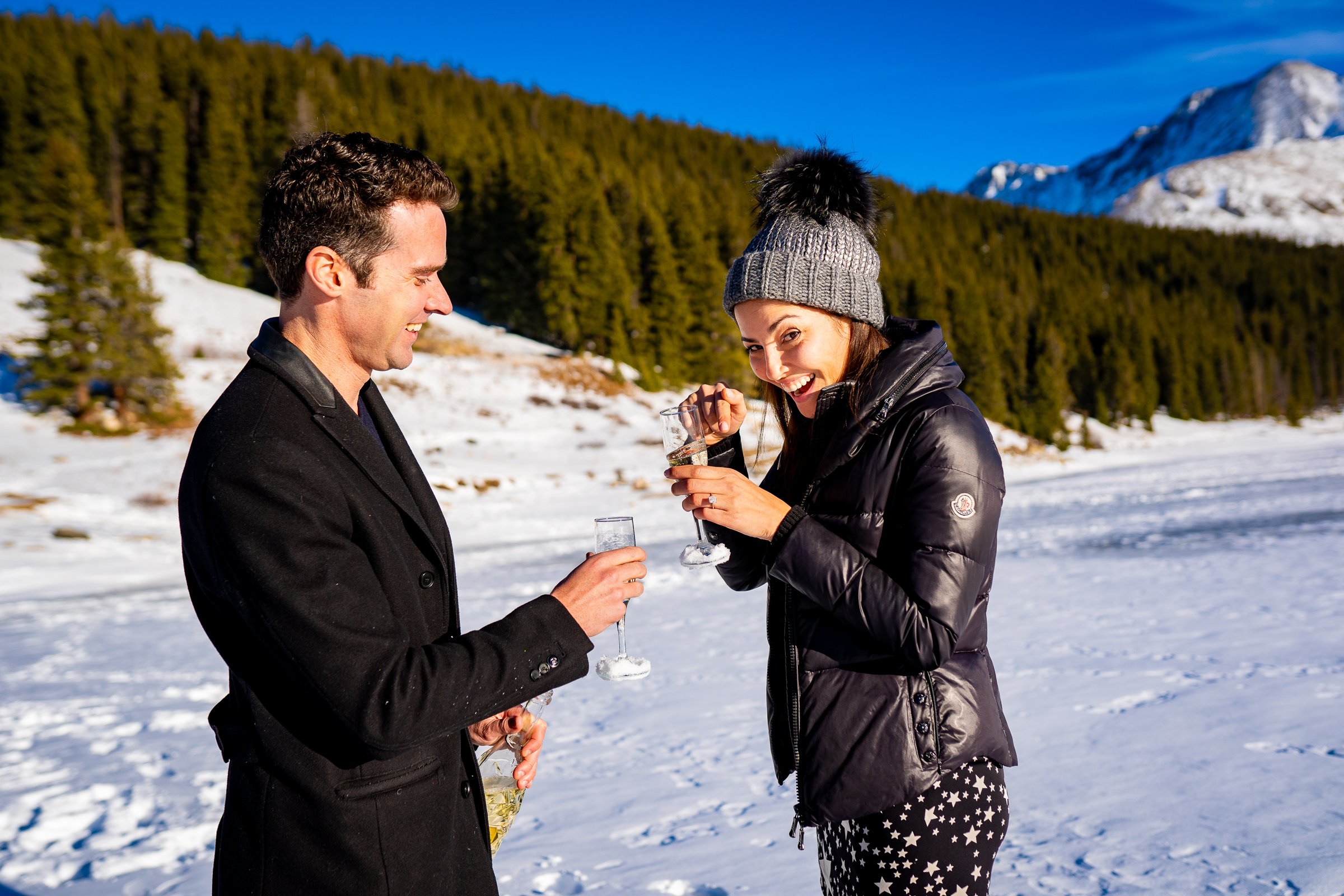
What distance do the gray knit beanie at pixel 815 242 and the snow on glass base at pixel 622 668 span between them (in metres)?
1.11

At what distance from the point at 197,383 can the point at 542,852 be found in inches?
1165

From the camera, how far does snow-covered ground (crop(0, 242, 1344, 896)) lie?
390cm

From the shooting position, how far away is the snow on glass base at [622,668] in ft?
6.97

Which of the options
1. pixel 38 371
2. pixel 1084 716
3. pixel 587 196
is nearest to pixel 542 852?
pixel 1084 716

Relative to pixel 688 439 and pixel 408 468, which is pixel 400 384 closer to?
pixel 688 439

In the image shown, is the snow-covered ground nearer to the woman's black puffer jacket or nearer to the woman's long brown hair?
the woman's black puffer jacket

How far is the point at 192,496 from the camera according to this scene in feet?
5.09

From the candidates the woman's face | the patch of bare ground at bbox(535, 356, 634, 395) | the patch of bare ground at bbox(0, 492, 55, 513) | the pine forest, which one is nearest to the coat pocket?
the woman's face

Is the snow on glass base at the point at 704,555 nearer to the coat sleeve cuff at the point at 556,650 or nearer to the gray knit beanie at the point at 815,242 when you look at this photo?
the coat sleeve cuff at the point at 556,650

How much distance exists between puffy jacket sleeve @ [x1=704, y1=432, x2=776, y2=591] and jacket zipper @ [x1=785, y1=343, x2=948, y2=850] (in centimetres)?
34

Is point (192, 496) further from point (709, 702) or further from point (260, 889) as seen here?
point (709, 702)

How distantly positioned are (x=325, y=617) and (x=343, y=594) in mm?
58

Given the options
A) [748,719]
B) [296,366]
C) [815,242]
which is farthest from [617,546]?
[748,719]

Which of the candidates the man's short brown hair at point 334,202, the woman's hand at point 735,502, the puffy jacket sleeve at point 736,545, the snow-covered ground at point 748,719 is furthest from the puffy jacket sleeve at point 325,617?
the snow-covered ground at point 748,719
